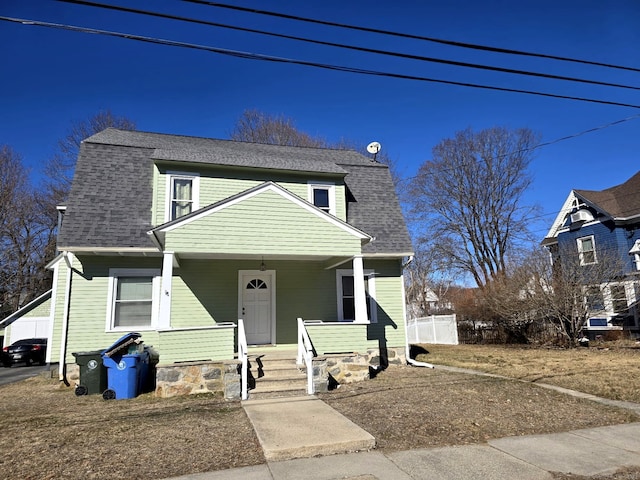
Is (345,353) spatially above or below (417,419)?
above

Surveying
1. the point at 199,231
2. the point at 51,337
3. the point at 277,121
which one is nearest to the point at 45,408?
the point at 51,337

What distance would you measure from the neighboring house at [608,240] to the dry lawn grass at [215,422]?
944 centimetres

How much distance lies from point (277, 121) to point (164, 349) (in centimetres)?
2429

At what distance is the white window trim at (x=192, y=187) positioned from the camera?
436 inches

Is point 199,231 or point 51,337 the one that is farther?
point 51,337

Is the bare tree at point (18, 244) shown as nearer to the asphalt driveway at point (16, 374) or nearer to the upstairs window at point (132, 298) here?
the asphalt driveway at point (16, 374)

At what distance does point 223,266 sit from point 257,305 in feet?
4.81

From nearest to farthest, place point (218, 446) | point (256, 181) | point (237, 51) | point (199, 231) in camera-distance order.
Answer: point (218, 446)
point (237, 51)
point (199, 231)
point (256, 181)

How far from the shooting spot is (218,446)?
5082 millimetres

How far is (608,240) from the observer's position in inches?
858

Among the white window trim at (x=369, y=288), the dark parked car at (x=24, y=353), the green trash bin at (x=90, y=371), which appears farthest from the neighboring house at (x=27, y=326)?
the white window trim at (x=369, y=288)

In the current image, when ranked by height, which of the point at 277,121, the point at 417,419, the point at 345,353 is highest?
the point at 277,121

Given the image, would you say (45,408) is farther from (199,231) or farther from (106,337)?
(199,231)

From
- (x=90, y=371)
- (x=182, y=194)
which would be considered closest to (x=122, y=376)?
(x=90, y=371)
